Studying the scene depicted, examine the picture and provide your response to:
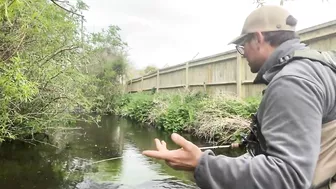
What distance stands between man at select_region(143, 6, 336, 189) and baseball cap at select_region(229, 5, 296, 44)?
0.46ft

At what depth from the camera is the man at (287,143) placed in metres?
1.06

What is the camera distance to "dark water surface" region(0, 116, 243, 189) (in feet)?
15.0

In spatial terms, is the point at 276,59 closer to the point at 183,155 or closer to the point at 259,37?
the point at 259,37

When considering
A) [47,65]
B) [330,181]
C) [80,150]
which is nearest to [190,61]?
[80,150]

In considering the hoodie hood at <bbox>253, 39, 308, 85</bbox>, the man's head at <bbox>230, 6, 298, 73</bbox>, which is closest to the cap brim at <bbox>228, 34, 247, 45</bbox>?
the man's head at <bbox>230, 6, 298, 73</bbox>

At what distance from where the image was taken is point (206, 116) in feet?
27.1

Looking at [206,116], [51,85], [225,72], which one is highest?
[225,72]

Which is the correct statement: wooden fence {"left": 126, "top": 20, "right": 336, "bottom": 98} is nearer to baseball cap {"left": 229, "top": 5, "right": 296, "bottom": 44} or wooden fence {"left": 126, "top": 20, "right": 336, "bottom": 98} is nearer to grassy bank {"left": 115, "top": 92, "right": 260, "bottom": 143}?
grassy bank {"left": 115, "top": 92, "right": 260, "bottom": 143}

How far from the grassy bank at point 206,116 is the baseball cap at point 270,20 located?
5086 millimetres

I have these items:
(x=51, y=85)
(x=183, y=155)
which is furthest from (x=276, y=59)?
(x=51, y=85)

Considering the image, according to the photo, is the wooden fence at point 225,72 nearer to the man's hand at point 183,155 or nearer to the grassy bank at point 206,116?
the grassy bank at point 206,116

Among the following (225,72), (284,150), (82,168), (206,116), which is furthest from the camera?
(225,72)

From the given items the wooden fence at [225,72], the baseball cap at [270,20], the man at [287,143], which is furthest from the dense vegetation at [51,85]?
the man at [287,143]

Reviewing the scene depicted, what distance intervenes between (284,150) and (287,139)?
0.12ft
